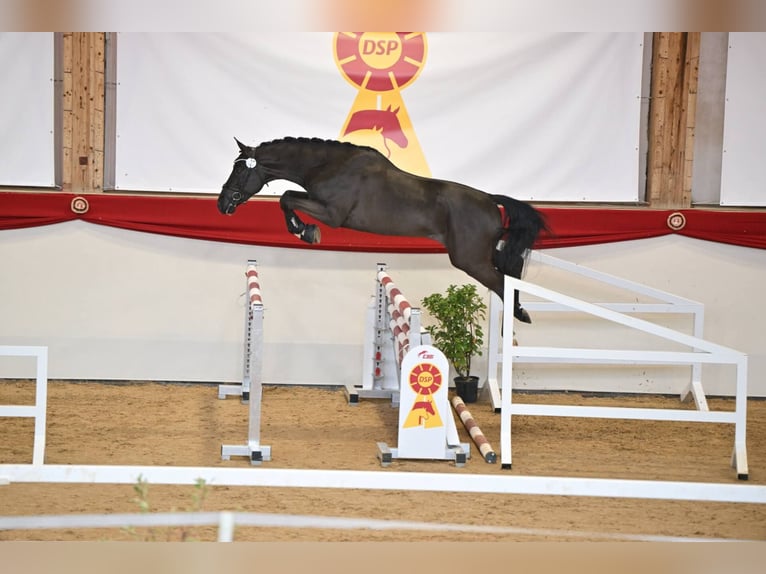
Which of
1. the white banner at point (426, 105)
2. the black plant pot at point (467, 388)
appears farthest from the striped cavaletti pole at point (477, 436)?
the white banner at point (426, 105)

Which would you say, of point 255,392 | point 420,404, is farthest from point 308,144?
point 420,404

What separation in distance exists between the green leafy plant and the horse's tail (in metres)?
1.04

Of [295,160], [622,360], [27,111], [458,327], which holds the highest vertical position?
[27,111]

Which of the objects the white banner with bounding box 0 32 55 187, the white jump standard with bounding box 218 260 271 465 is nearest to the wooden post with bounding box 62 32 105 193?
the white banner with bounding box 0 32 55 187

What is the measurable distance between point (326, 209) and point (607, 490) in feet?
10.4

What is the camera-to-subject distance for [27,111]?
232 inches

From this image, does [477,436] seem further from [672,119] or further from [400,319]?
[672,119]

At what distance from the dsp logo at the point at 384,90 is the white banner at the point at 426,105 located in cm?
1

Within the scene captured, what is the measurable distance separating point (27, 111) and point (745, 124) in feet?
15.1

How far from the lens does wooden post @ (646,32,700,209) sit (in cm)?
608

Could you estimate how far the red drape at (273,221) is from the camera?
5.88 meters

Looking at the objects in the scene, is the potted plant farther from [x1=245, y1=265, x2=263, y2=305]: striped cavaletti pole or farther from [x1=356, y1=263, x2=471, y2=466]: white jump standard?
[x1=245, y1=265, x2=263, y2=305]: striped cavaletti pole
